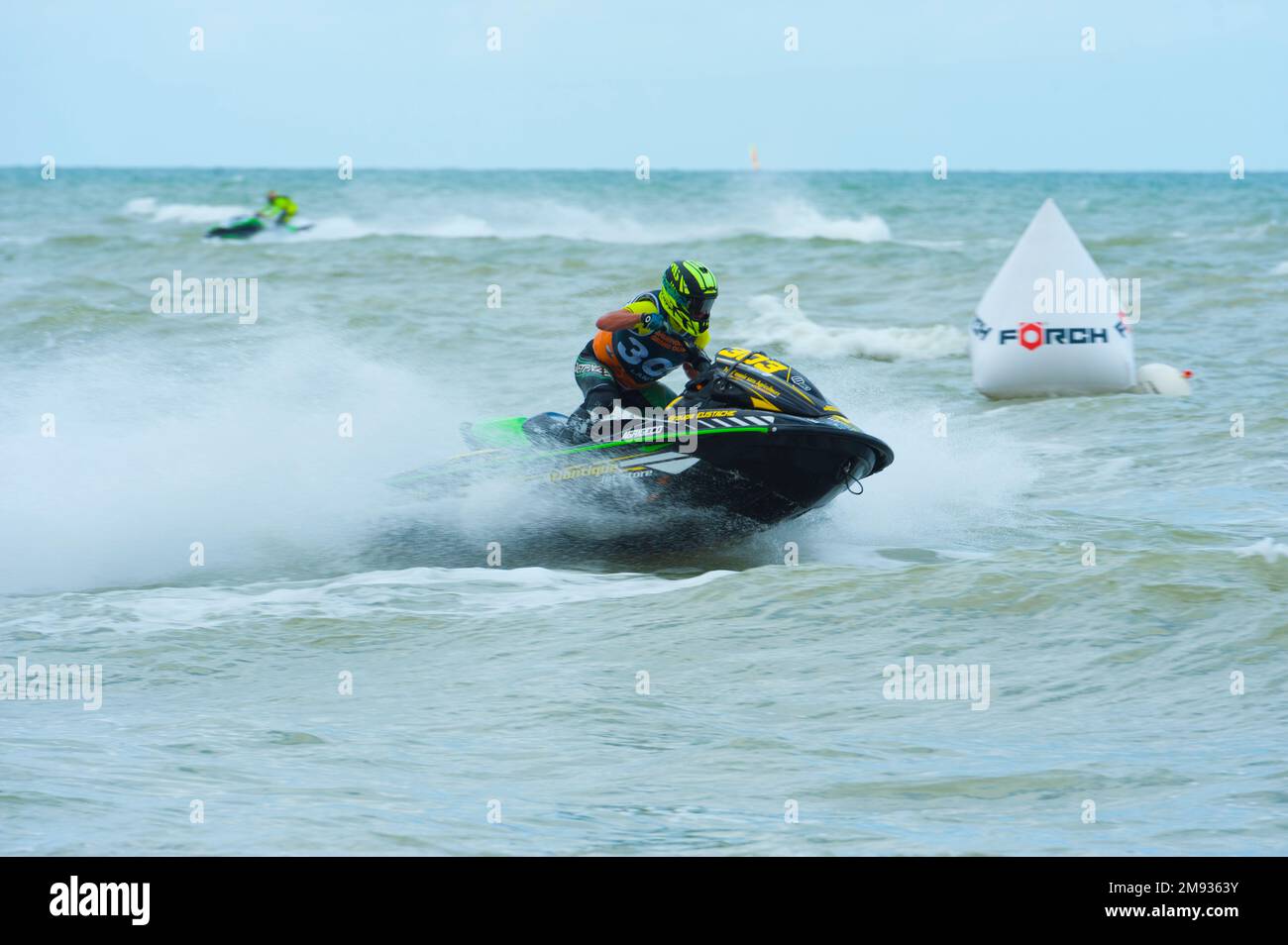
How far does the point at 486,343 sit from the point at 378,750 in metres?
12.3

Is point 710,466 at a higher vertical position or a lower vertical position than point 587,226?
lower

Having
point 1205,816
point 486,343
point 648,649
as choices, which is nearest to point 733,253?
point 486,343

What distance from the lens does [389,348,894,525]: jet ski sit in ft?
27.2

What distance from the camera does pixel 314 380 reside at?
11602 millimetres

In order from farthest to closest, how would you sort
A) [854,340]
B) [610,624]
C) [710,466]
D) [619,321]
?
[854,340] → [619,321] → [710,466] → [610,624]

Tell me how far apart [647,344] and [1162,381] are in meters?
6.54

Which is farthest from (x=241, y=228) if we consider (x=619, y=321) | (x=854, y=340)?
(x=619, y=321)

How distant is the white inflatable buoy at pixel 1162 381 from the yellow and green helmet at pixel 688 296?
20.6ft

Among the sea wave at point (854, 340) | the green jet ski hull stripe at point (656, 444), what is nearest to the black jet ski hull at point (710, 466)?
the green jet ski hull stripe at point (656, 444)

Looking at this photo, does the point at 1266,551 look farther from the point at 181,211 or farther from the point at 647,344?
the point at 181,211

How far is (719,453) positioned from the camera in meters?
8.39

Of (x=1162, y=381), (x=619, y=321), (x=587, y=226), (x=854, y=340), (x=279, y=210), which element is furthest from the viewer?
(x=587, y=226)

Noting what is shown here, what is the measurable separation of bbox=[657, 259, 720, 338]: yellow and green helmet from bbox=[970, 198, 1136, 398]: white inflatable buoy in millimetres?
5391
